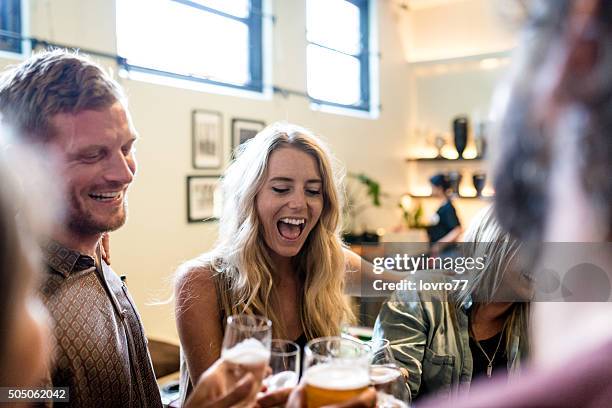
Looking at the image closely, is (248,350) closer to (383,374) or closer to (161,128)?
(383,374)

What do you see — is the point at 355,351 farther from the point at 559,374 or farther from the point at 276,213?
the point at 276,213

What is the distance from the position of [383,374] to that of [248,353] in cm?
27

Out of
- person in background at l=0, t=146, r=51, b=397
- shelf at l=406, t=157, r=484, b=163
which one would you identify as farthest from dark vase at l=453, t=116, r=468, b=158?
person in background at l=0, t=146, r=51, b=397

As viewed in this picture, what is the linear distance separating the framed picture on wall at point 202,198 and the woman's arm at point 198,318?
8.60ft

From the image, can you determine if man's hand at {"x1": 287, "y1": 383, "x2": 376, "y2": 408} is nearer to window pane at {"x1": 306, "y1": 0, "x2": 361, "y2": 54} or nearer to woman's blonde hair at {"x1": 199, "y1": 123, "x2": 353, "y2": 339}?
woman's blonde hair at {"x1": 199, "y1": 123, "x2": 353, "y2": 339}

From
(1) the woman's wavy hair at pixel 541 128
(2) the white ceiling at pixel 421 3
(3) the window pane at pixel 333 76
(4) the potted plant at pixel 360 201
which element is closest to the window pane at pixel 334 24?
(3) the window pane at pixel 333 76

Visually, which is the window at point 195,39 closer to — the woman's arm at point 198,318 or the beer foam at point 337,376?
the woman's arm at point 198,318

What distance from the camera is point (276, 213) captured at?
5.42 ft

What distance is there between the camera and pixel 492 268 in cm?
138

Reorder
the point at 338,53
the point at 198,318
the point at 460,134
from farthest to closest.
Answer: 1. the point at 460,134
2. the point at 338,53
3. the point at 198,318

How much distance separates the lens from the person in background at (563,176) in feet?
1.20

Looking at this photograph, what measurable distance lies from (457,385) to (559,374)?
44.4 inches

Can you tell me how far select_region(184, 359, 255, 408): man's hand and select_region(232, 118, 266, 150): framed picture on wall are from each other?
12.5 ft

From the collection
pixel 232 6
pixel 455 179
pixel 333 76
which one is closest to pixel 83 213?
pixel 232 6
